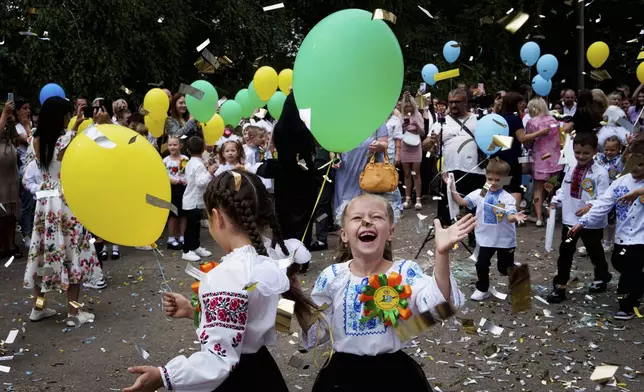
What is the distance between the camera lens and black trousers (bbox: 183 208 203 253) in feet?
27.0

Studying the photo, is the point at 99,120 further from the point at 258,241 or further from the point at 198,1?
the point at 198,1

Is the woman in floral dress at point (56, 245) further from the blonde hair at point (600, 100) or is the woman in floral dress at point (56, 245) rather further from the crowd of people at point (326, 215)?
the blonde hair at point (600, 100)

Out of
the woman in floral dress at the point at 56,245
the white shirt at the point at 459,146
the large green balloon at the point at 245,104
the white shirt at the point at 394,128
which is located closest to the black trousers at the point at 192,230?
the woman in floral dress at the point at 56,245

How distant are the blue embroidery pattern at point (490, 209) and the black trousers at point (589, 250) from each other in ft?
2.09

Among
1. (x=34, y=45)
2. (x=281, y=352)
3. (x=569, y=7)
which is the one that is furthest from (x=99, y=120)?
(x=569, y=7)

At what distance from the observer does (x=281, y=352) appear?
17.2 feet

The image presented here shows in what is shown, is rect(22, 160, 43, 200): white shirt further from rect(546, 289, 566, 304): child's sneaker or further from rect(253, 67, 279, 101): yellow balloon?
rect(546, 289, 566, 304): child's sneaker

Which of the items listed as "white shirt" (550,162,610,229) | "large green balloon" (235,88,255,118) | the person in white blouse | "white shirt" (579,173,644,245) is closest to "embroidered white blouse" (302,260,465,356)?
the person in white blouse

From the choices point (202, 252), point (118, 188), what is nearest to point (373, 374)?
point (118, 188)

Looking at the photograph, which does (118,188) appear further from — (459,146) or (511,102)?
(511,102)

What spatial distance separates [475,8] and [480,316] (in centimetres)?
1508

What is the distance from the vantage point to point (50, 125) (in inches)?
229

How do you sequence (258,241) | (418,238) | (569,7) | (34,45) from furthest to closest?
(569,7), (34,45), (418,238), (258,241)

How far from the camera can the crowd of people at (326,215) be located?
8.61 feet
